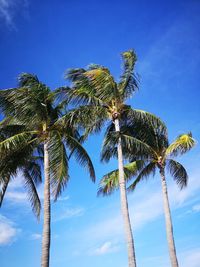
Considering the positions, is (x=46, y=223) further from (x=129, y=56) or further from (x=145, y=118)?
(x=129, y=56)

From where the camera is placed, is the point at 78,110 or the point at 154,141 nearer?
the point at 78,110

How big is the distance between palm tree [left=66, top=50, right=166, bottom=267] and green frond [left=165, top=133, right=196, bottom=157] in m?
1.71

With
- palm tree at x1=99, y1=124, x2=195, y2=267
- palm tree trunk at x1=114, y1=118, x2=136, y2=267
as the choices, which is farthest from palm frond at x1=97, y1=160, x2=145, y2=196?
palm tree trunk at x1=114, y1=118, x2=136, y2=267

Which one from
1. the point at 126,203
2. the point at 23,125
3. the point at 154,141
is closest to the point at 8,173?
the point at 23,125

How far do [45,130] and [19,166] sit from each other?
8.75 feet

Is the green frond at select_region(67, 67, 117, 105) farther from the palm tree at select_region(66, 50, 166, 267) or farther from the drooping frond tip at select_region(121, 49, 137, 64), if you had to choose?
the drooping frond tip at select_region(121, 49, 137, 64)

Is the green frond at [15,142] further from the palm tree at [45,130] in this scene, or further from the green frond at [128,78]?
the green frond at [128,78]

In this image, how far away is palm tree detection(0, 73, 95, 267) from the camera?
18891 mm

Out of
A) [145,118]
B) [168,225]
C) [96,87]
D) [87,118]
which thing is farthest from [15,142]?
[168,225]

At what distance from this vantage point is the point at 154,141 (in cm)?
2458

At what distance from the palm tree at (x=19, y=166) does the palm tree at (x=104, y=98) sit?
3.61 m

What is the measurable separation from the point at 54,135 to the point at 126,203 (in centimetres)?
534

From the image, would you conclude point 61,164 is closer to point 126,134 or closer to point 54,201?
A: point 54,201

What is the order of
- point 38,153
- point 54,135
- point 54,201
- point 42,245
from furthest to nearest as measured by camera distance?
1. point 38,153
2. point 54,135
3. point 54,201
4. point 42,245
